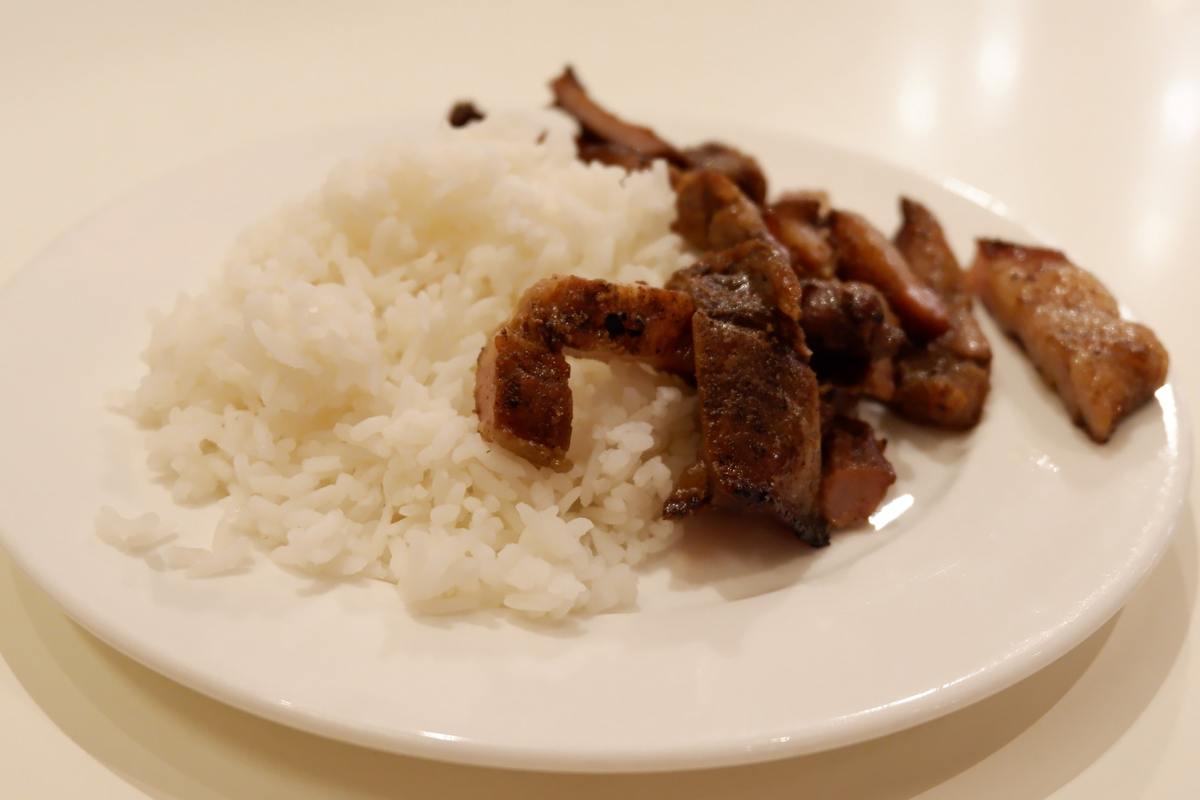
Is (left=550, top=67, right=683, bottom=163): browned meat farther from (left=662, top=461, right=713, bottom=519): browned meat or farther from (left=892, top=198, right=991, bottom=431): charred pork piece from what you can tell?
(left=662, top=461, right=713, bottom=519): browned meat

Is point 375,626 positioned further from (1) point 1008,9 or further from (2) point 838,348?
(1) point 1008,9

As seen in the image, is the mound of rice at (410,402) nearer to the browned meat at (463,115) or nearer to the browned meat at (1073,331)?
the browned meat at (463,115)

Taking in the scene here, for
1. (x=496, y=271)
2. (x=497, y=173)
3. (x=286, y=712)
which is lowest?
(x=286, y=712)

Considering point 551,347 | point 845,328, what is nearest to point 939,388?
point 845,328

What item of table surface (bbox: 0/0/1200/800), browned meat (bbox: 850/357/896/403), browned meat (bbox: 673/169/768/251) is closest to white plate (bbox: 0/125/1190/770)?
browned meat (bbox: 850/357/896/403)

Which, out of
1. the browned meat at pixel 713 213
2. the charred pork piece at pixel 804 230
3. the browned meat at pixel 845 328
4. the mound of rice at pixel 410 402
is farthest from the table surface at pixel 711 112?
the browned meat at pixel 713 213

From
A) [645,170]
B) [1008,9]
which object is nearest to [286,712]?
[645,170]

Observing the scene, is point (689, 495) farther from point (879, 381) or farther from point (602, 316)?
point (879, 381)
